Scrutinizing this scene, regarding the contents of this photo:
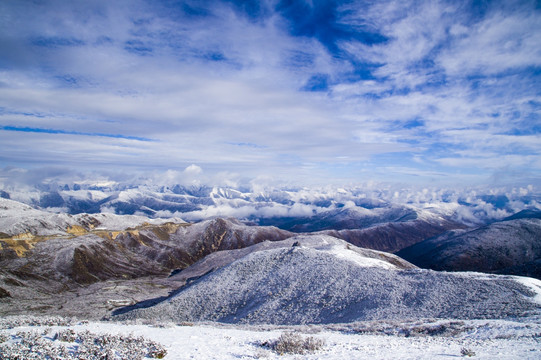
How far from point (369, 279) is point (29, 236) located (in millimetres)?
200029

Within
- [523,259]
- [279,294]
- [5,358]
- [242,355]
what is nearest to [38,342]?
[5,358]

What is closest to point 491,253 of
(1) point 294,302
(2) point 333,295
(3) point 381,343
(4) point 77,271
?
(2) point 333,295

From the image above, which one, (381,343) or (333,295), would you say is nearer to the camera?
(381,343)

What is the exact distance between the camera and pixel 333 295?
45.6 meters

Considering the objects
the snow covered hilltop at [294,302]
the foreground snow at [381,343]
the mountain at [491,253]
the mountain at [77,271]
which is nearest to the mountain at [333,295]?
the snow covered hilltop at [294,302]

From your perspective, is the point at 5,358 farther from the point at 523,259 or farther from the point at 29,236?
the point at 523,259

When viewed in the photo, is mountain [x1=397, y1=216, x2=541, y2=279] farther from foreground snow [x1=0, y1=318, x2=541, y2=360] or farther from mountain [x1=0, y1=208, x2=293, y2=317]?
foreground snow [x1=0, y1=318, x2=541, y2=360]

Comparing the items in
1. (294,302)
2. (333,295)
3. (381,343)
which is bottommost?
(294,302)

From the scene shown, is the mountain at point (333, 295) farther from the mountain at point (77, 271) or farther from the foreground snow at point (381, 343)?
the mountain at point (77, 271)

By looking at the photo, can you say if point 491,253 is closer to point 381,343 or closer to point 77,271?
point 381,343

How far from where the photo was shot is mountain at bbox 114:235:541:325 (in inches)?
1468

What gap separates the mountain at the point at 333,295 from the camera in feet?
122

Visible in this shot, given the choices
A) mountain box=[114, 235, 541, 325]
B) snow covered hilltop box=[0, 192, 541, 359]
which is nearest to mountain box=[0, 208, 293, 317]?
snow covered hilltop box=[0, 192, 541, 359]

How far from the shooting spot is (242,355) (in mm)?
15445
